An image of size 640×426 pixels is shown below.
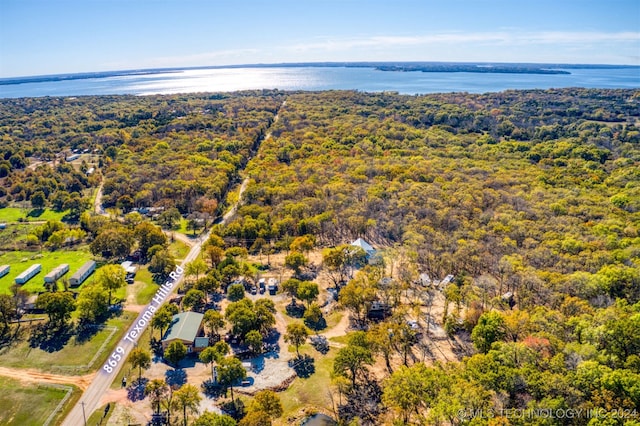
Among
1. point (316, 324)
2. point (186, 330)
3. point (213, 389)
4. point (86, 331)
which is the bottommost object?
point (316, 324)

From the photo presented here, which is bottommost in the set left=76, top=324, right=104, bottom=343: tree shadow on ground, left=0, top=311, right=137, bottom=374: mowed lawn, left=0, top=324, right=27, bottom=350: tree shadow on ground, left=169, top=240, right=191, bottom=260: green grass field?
left=0, top=311, right=137, bottom=374: mowed lawn

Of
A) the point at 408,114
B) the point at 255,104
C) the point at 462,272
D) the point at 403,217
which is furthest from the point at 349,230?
the point at 255,104

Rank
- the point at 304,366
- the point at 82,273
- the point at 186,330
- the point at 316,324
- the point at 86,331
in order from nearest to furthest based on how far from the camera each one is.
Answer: the point at 304,366
the point at 186,330
the point at 86,331
the point at 316,324
the point at 82,273

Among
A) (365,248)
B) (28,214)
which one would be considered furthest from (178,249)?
(28,214)

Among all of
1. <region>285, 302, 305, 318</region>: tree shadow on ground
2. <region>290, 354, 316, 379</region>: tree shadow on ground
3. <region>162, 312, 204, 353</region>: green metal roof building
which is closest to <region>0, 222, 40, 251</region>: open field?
<region>162, 312, 204, 353</region>: green metal roof building

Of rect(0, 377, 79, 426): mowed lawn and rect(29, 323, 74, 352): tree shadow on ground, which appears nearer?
rect(0, 377, 79, 426): mowed lawn

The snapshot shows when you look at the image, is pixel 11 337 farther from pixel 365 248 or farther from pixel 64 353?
pixel 365 248

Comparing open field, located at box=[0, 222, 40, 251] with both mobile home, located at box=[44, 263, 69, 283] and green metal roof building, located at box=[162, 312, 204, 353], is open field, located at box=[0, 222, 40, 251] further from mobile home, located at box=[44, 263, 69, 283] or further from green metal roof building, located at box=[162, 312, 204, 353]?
green metal roof building, located at box=[162, 312, 204, 353]
